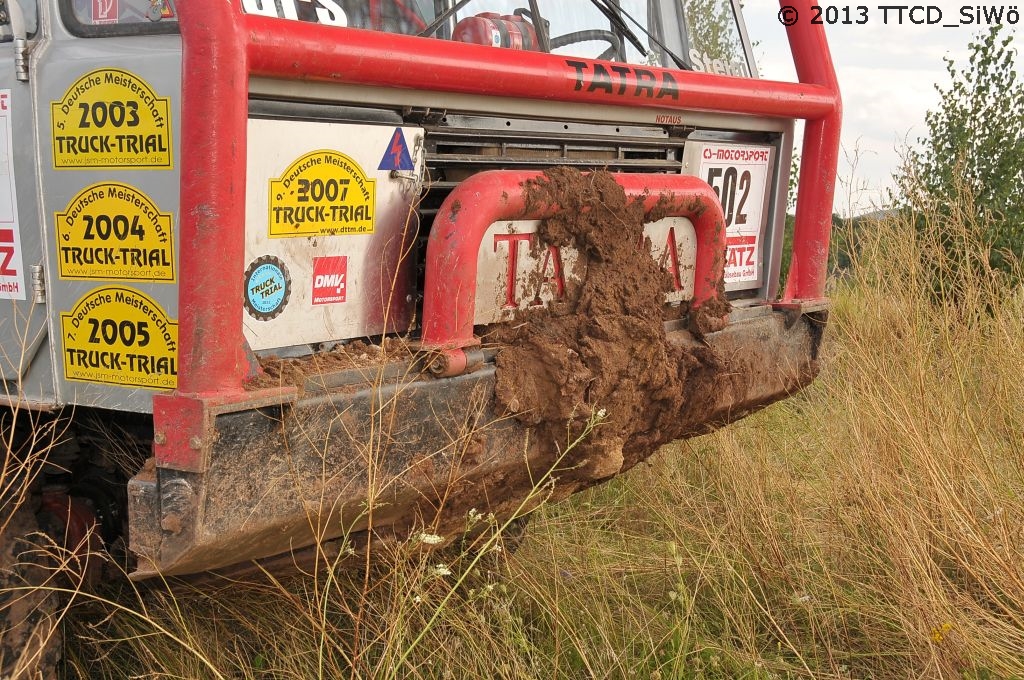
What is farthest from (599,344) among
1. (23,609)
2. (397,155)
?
(23,609)

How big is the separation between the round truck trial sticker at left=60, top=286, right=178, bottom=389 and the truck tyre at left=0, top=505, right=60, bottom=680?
0.47 meters

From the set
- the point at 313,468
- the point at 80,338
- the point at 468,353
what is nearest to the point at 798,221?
the point at 468,353

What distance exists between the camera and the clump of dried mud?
9.27 feet

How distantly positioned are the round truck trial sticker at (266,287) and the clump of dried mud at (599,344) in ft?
1.89

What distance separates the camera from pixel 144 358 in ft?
7.84

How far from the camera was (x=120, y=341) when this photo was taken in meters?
2.42

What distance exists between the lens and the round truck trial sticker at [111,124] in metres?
2.27

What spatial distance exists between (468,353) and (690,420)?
3.22 feet

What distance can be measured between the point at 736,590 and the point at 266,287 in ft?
6.15

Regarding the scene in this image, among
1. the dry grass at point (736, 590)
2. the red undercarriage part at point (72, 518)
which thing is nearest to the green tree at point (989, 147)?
the dry grass at point (736, 590)

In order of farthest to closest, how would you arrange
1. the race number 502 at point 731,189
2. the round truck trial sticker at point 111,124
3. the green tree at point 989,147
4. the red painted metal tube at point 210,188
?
the green tree at point 989,147, the race number 502 at point 731,189, the round truck trial sticker at point 111,124, the red painted metal tube at point 210,188

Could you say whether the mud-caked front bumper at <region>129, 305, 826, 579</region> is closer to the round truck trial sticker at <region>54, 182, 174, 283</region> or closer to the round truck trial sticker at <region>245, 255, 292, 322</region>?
the round truck trial sticker at <region>245, 255, 292, 322</region>

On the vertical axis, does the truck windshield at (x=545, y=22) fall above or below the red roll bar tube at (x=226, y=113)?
above

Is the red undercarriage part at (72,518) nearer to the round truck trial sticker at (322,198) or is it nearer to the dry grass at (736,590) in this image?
the dry grass at (736,590)
